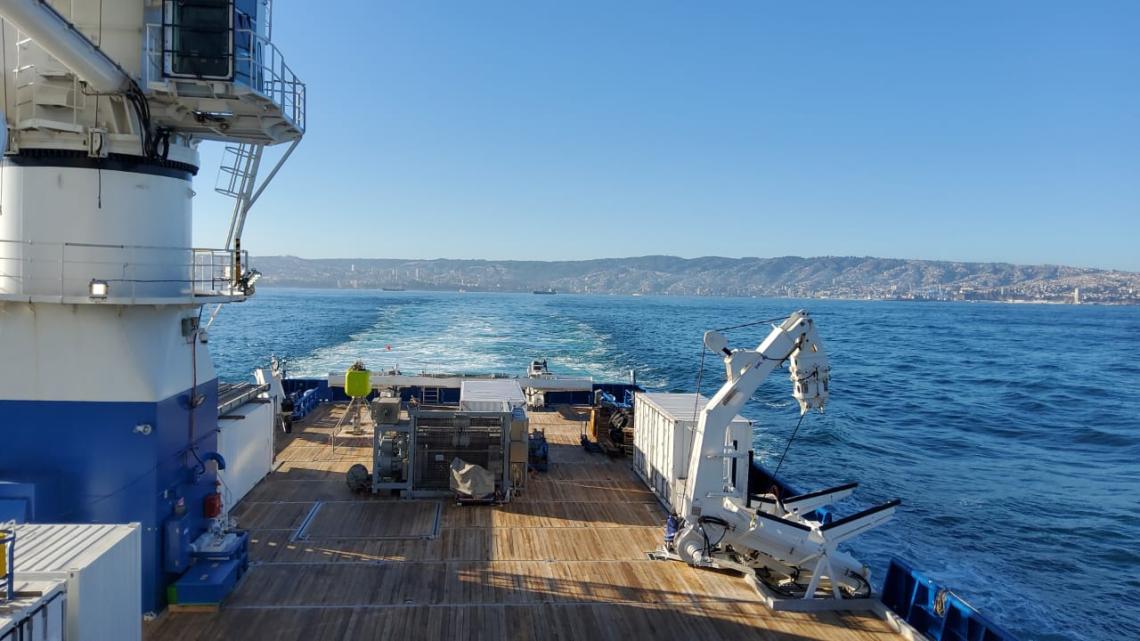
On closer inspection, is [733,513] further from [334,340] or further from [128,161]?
[334,340]

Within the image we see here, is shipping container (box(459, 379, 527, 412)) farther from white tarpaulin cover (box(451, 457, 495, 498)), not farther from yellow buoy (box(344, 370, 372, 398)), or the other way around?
yellow buoy (box(344, 370, 372, 398))

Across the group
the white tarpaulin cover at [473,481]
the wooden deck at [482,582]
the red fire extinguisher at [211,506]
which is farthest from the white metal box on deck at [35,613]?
the white tarpaulin cover at [473,481]

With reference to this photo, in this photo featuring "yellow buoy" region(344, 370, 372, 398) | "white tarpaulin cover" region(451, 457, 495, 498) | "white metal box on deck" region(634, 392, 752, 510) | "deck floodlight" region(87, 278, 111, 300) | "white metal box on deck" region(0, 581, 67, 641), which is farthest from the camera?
"yellow buoy" region(344, 370, 372, 398)

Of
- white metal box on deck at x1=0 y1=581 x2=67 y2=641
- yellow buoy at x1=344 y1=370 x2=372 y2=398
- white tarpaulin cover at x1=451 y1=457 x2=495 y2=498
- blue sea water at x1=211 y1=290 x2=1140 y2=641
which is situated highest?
white metal box on deck at x1=0 y1=581 x2=67 y2=641

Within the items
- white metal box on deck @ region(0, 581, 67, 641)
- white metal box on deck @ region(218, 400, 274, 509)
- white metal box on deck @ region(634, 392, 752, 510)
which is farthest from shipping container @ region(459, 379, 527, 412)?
white metal box on deck @ region(0, 581, 67, 641)

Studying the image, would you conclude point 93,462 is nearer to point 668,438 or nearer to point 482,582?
point 482,582

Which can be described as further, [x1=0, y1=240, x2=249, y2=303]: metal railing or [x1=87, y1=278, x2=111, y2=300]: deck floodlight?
[x1=0, y1=240, x2=249, y2=303]: metal railing

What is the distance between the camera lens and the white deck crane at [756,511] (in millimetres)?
12414

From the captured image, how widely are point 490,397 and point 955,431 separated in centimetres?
3365

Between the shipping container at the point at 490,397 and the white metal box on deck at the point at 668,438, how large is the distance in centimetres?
323

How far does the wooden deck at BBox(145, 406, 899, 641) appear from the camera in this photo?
1052 centimetres

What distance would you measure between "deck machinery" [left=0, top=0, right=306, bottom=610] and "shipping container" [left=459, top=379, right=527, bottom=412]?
801cm

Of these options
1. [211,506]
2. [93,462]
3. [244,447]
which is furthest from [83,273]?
[244,447]

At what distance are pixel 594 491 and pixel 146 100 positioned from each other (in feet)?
40.6
